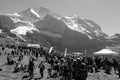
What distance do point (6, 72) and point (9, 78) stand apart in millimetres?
3620

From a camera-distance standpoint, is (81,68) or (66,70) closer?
(81,68)

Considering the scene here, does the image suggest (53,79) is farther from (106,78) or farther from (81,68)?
(81,68)

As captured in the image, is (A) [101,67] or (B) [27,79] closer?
(B) [27,79]

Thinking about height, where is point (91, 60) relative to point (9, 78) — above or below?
above

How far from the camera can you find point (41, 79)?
23.3 meters

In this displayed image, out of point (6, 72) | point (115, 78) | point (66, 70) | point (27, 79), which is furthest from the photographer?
point (6, 72)

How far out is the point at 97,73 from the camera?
2744 centimetres

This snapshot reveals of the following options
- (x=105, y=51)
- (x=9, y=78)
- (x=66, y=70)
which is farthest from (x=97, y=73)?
(x=105, y=51)

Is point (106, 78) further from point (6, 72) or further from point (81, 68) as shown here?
point (6, 72)

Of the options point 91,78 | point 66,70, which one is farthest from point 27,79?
point 91,78

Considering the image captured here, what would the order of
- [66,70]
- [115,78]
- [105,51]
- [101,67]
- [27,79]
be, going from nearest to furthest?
[66,70] < [27,79] < [115,78] < [101,67] < [105,51]

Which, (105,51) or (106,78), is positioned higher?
(105,51)

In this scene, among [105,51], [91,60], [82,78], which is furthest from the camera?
[105,51]

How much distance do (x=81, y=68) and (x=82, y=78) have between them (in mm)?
735
